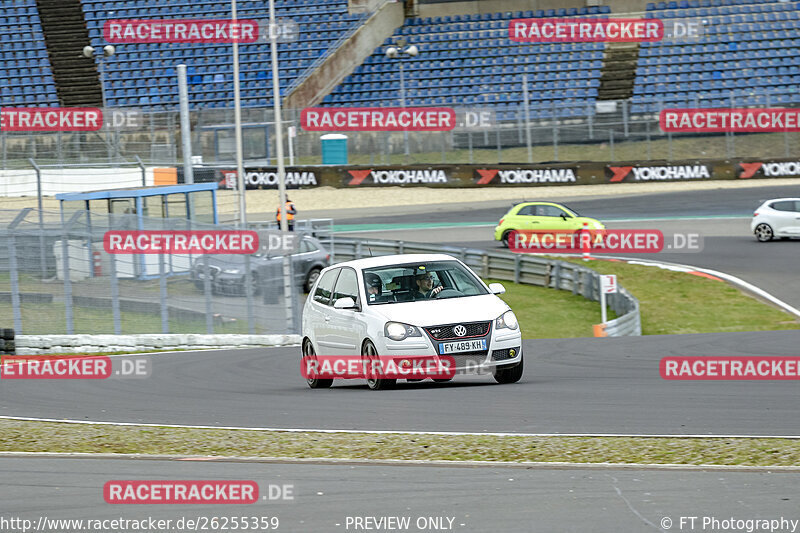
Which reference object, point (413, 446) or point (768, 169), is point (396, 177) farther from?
point (413, 446)

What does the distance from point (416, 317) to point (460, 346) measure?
0.59m

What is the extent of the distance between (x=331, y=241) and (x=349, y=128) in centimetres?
1625

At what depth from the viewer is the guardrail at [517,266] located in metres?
27.3

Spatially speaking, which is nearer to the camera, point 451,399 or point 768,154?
point 451,399

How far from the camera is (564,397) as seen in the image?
1198 cm

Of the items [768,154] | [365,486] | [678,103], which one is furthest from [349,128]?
[365,486]

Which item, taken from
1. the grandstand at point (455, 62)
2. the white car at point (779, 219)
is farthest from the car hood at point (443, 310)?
the grandstand at point (455, 62)

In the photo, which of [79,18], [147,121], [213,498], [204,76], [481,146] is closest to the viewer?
[213,498]

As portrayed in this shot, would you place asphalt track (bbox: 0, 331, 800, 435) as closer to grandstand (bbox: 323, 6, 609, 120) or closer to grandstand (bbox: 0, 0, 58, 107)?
grandstand (bbox: 323, 6, 609, 120)

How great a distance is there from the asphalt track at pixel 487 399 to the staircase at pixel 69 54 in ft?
126

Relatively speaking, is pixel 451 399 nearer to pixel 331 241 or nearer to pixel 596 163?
pixel 331 241

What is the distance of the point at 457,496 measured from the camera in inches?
293

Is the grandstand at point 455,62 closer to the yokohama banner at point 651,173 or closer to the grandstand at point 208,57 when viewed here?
the grandstand at point 208,57

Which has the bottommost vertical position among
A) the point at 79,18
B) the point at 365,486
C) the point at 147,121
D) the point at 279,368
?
the point at 279,368
